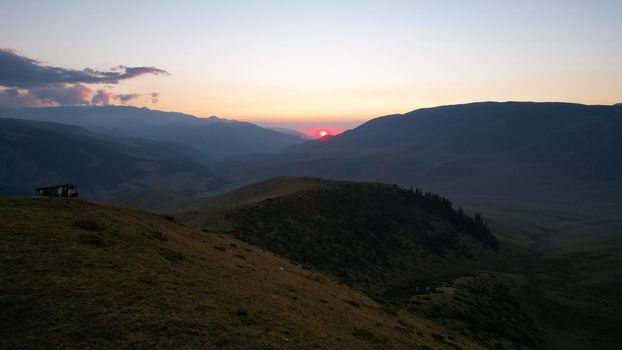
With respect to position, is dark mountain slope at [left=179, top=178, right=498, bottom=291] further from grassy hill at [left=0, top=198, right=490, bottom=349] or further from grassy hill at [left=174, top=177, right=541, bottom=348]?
grassy hill at [left=0, top=198, right=490, bottom=349]

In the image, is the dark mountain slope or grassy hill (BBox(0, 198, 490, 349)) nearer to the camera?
grassy hill (BBox(0, 198, 490, 349))

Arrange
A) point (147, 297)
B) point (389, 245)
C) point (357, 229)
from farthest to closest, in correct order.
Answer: point (357, 229), point (389, 245), point (147, 297)

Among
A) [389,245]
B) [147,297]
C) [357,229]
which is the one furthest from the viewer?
[357,229]

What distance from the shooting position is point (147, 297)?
1950 cm

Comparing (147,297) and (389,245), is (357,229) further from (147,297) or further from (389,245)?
(147,297)

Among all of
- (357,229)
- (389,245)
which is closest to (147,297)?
(357,229)

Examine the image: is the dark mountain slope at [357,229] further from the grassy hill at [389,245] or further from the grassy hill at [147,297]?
the grassy hill at [147,297]

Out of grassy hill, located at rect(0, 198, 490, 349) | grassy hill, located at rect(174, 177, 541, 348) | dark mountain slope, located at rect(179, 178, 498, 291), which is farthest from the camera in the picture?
dark mountain slope, located at rect(179, 178, 498, 291)

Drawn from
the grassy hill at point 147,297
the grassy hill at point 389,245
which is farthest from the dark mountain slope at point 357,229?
the grassy hill at point 147,297

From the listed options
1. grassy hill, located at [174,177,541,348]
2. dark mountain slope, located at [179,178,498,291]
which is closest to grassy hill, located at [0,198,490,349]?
grassy hill, located at [174,177,541,348]

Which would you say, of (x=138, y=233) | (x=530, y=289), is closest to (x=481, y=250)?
(x=530, y=289)

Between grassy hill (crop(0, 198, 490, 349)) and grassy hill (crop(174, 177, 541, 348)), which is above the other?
grassy hill (crop(0, 198, 490, 349))

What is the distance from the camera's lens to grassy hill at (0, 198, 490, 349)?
1608 cm

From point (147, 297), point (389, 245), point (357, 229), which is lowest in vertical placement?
point (389, 245)
